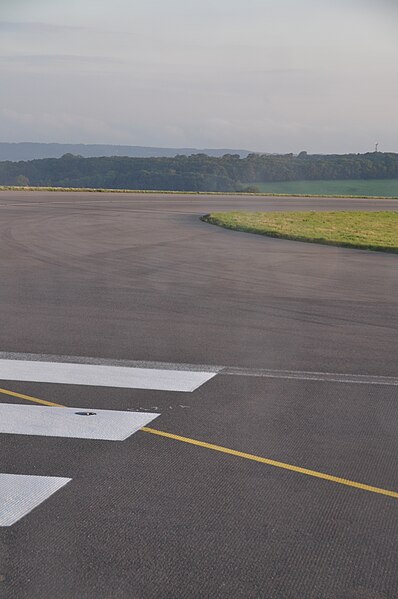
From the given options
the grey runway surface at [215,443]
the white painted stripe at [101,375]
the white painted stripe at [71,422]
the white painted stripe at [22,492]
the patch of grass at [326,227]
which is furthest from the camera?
the patch of grass at [326,227]

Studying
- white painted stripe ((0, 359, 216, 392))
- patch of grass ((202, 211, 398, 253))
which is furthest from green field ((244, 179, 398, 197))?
white painted stripe ((0, 359, 216, 392))

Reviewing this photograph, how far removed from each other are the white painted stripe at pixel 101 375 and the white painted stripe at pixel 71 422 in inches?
41.7

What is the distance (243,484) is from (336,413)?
235 cm

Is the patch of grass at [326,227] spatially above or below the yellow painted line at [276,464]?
above

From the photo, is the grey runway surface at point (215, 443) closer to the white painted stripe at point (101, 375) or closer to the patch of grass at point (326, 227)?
the white painted stripe at point (101, 375)

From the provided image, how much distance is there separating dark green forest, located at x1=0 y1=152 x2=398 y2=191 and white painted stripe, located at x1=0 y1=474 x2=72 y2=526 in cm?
8474

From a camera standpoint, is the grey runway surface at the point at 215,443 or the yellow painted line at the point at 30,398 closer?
the grey runway surface at the point at 215,443

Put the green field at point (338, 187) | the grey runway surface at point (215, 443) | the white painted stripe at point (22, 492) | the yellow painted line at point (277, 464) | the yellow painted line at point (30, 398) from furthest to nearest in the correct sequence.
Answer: the green field at point (338, 187) → the yellow painted line at point (30, 398) → the yellow painted line at point (277, 464) → the white painted stripe at point (22, 492) → the grey runway surface at point (215, 443)

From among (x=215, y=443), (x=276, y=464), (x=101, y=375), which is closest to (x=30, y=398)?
(x=101, y=375)

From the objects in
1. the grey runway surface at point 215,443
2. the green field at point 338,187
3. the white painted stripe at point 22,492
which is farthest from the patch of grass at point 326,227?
the green field at point 338,187

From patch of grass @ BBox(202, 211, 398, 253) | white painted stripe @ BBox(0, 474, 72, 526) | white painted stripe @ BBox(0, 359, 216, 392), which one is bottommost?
white painted stripe @ BBox(0, 474, 72, 526)

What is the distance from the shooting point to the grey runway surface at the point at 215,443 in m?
5.52

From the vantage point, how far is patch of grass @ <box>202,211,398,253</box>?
93.4ft

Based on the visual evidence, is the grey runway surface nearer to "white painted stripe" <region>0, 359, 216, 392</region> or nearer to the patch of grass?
"white painted stripe" <region>0, 359, 216, 392</region>
